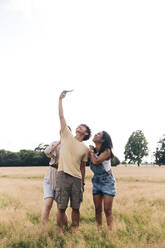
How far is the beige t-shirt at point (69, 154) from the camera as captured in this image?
15.2 ft

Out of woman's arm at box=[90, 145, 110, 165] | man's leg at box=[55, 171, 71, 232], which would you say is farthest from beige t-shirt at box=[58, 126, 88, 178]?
woman's arm at box=[90, 145, 110, 165]

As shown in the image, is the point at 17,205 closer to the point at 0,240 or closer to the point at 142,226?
the point at 0,240

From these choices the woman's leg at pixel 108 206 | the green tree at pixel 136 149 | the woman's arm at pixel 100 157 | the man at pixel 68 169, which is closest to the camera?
the man at pixel 68 169

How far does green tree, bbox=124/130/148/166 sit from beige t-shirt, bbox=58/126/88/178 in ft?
192

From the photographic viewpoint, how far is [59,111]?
459cm

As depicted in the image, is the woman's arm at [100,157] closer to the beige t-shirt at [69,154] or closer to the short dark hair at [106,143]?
the short dark hair at [106,143]

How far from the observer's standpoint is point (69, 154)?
4.62 metres

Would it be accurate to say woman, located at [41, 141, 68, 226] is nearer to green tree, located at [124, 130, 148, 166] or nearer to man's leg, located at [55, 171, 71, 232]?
man's leg, located at [55, 171, 71, 232]

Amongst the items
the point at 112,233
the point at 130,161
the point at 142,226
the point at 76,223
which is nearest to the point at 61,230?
the point at 76,223

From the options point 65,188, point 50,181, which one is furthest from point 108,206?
point 50,181

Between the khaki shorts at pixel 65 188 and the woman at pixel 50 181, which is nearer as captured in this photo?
the khaki shorts at pixel 65 188

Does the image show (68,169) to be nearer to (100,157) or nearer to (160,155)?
(100,157)

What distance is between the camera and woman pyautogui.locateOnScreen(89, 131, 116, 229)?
4855 millimetres

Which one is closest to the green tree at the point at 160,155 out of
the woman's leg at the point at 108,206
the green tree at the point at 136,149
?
the green tree at the point at 136,149
